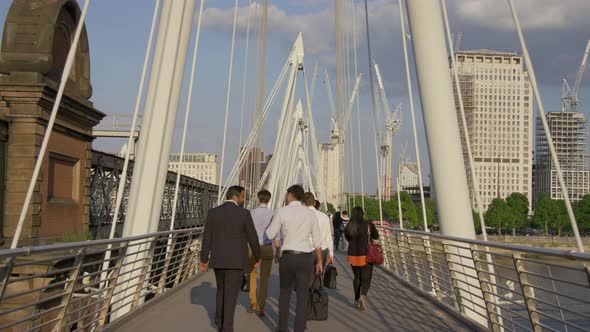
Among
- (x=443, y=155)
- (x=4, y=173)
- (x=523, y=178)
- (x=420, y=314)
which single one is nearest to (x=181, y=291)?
(x=420, y=314)

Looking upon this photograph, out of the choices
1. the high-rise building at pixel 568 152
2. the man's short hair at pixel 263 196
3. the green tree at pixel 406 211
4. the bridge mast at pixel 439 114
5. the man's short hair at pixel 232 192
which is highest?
the high-rise building at pixel 568 152

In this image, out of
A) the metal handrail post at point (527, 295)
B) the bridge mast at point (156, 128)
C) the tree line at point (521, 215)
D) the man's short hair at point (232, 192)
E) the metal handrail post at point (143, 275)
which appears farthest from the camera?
the tree line at point (521, 215)

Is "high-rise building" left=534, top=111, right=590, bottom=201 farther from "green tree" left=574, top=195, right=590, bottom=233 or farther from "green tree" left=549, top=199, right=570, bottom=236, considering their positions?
"green tree" left=574, top=195, right=590, bottom=233

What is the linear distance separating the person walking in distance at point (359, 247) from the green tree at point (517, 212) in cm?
11176

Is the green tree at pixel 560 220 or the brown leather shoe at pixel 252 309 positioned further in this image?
the green tree at pixel 560 220

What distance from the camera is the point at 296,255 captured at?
8.88 meters

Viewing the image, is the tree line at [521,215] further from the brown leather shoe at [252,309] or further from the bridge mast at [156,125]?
the brown leather shoe at [252,309]

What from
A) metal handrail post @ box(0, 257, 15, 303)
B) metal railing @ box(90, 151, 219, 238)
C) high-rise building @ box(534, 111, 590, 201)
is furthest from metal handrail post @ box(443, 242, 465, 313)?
high-rise building @ box(534, 111, 590, 201)

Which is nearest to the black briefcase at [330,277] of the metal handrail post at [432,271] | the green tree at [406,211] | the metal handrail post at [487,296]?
the metal handrail post at [432,271]

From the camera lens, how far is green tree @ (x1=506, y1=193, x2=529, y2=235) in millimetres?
120125

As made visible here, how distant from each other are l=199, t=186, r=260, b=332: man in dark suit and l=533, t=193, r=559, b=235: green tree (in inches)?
4417

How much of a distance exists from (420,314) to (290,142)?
47.5 meters

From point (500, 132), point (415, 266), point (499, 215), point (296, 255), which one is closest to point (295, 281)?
point (296, 255)

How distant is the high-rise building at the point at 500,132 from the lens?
170m
